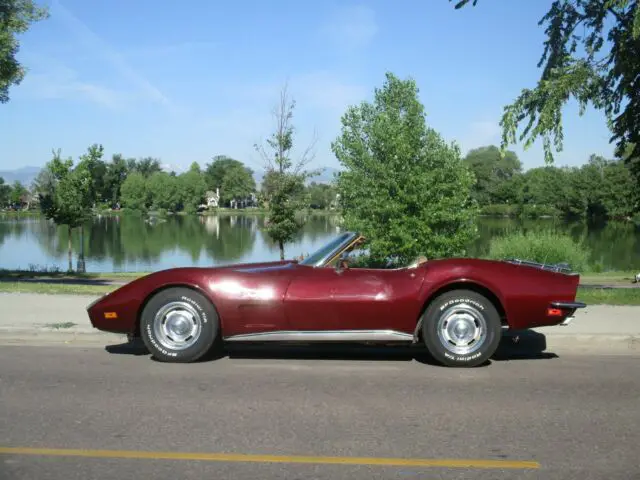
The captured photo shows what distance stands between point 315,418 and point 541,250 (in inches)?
1172

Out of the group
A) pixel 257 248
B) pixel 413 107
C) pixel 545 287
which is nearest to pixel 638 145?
pixel 545 287

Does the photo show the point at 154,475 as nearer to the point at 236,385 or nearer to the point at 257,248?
the point at 236,385

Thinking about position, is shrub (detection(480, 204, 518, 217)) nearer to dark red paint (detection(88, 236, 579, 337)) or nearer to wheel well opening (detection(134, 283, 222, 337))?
dark red paint (detection(88, 236, 579, 337))

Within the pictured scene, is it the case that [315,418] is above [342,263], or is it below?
below

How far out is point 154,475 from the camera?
354 centimetres

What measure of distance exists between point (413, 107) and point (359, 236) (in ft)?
134

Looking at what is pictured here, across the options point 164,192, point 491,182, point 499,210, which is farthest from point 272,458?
point 164,192

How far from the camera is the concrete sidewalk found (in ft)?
24.7

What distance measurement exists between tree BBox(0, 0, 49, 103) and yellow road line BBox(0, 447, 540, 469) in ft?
64.6

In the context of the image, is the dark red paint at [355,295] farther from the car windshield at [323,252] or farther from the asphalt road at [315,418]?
the asphalt road at [315,418]

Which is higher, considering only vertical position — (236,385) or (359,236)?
(359,236)

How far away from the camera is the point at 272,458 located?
381cm

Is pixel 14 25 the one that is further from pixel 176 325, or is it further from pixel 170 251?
pixel 170 251

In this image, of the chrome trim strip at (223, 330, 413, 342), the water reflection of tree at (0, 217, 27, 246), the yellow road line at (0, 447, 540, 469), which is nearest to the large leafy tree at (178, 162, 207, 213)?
the water reflection of tree at (0, 217, 27, 246)
